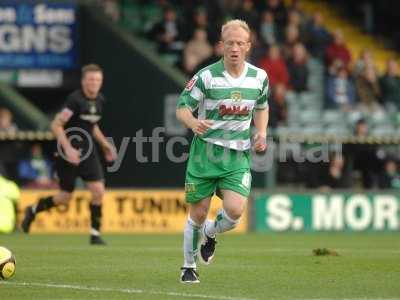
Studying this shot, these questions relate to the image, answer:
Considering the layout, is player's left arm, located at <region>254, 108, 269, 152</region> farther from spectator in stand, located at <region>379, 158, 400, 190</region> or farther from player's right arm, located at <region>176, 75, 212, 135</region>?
spectator in stand, located at <region>379, 158, 400, 190</region>

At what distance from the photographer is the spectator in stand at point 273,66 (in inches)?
918

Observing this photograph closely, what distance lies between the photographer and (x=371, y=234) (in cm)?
2086

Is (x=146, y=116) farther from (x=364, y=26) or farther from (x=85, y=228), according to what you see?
(x=364, y=26)

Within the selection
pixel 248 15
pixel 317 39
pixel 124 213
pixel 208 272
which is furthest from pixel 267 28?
pixel 208 272

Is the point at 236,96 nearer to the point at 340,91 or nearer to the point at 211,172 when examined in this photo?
the point at 211,172

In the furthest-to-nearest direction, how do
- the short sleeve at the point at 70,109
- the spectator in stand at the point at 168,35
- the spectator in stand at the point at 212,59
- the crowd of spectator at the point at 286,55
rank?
1. the spectator in stand at the point at 168,35
2. the spectator in stand at the point at 212,59
3. the crowd of spectator at the point at 286,55
4. the short sleeve at the point at 70,109

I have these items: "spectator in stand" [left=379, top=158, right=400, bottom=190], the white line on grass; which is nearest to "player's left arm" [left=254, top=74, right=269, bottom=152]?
the white line on grass

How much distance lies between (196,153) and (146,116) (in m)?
13.0

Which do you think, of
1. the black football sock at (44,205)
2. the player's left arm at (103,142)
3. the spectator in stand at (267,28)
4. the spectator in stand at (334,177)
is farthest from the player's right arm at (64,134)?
the spectator in stand at (267,28)

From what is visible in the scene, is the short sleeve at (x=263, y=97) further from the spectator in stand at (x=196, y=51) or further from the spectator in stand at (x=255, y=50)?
the spectator in stand at (x=255, y=50)

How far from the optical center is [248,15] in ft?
80.7

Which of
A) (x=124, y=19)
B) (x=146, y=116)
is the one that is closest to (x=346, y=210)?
(x=146, y=116)

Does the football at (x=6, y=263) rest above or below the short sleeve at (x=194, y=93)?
below

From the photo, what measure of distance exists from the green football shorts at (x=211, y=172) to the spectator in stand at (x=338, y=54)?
15.1m
